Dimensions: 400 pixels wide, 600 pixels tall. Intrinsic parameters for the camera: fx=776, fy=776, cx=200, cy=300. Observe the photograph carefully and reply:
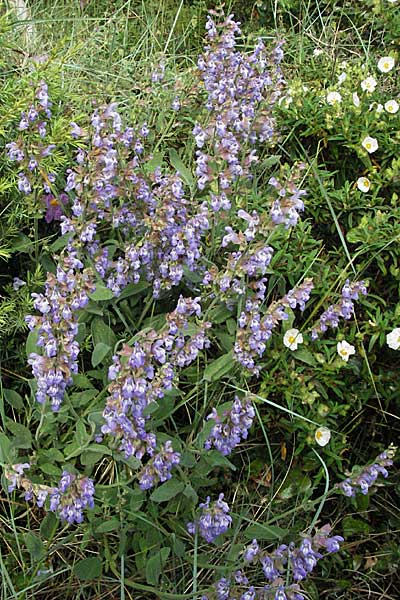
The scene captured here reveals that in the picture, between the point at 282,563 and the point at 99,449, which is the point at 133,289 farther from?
the point at 282,563

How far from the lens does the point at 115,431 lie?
5.00 feet

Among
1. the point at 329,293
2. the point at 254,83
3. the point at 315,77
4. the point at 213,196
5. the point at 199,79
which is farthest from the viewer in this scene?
the point at 315,77

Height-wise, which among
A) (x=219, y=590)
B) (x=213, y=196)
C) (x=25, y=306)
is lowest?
(x=219, y=590)

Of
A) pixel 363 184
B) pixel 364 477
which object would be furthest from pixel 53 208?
pixel 364 477

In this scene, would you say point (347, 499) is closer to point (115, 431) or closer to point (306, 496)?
point (306, 496)

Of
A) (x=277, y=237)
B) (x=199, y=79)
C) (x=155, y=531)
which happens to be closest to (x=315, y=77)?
(x=199, y=79)

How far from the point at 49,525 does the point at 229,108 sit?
113cm

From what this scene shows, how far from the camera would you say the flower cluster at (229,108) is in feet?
6.31

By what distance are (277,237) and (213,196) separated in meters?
0.30

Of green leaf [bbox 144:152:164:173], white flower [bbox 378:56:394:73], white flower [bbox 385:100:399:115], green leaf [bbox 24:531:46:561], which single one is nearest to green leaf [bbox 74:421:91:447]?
green leaf [bbox 24:531:46:561]

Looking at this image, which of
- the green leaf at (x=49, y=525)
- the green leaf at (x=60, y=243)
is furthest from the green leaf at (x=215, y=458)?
the green leaf at (x=60, y=243)

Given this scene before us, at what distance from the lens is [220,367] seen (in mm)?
1784

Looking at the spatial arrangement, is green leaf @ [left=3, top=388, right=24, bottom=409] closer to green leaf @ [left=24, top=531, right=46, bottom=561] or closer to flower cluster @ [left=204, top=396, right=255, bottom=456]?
green leaf @ [left=24, top=531, right=46, bottom=561]

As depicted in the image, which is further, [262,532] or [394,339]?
[394,339]
